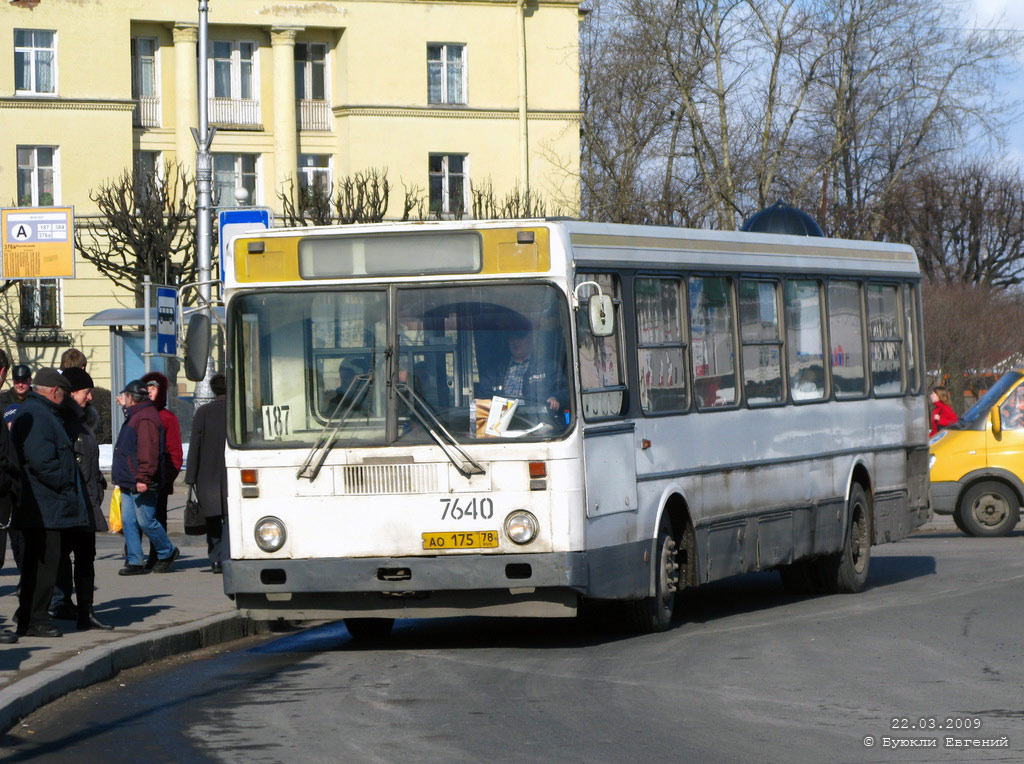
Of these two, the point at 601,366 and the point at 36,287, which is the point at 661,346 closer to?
the point at 601,366

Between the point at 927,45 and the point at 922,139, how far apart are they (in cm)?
300

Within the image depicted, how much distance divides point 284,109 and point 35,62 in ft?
22.6

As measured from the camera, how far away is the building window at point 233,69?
52.3 metres

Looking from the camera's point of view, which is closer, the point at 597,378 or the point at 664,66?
the point at 597,378

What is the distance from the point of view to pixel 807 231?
65.1ft

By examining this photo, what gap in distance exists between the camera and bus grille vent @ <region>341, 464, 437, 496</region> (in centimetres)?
1088

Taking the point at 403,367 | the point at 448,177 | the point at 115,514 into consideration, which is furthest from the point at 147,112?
the point at 403,367

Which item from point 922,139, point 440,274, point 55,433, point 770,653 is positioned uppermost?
point 922,139

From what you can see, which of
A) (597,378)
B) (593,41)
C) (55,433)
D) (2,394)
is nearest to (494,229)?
(597,378)

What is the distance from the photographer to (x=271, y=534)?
36.4 ft

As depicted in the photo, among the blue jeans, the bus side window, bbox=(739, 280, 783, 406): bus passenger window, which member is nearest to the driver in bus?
the bus side window

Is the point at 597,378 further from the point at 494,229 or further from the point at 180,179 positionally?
the point at 180,179

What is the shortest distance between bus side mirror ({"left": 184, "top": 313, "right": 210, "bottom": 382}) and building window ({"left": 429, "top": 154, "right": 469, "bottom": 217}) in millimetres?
41850

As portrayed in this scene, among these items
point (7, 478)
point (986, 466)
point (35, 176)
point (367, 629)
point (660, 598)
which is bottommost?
point (367, 629)
